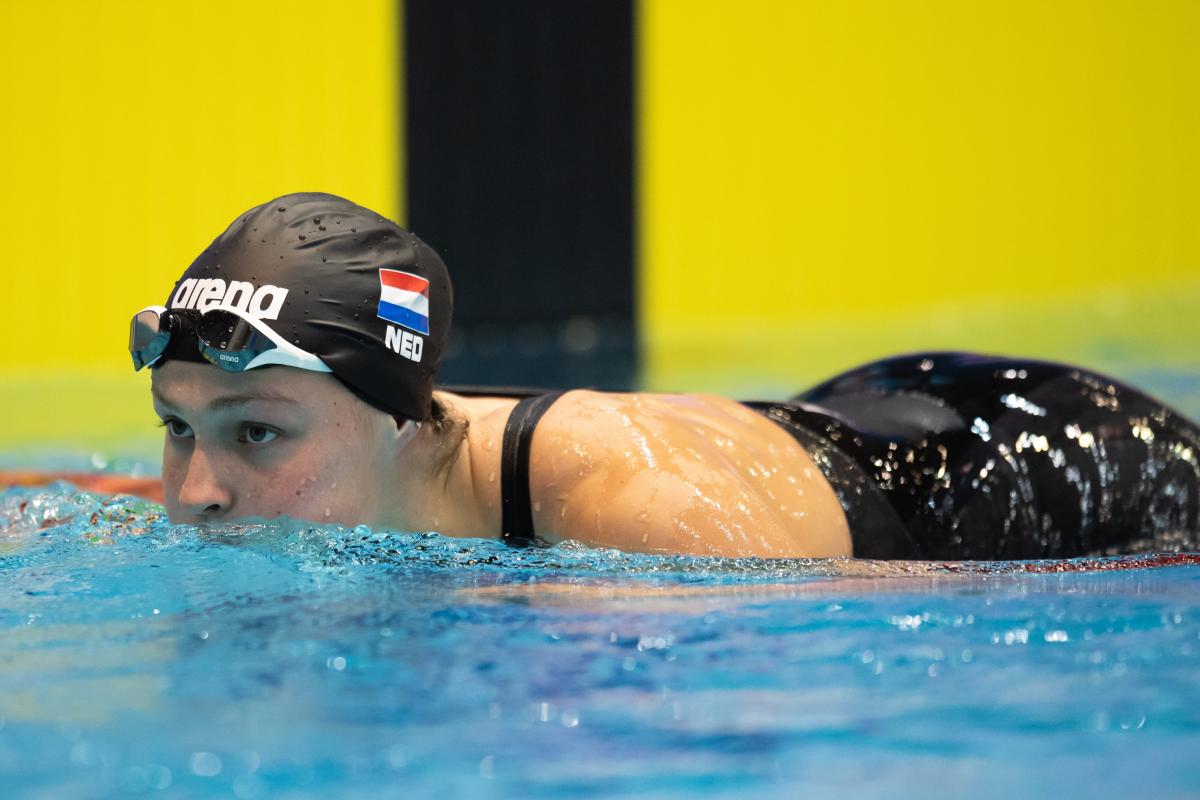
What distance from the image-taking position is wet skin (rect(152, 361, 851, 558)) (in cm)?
282

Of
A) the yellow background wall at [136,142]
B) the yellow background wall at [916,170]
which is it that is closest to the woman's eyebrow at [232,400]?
the yellow background wall at [136,142]

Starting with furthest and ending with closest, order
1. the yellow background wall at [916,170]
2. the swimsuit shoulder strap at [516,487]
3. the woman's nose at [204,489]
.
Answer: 1. the yellow background wall at [916,170]
2. the swimsuit shoulder strap at [516,487]
3. the woman's nose at [204,489]

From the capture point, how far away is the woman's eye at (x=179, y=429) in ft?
9.37

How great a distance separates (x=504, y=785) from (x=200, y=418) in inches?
45.5

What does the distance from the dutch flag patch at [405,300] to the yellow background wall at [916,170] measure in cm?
622

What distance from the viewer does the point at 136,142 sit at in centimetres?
816

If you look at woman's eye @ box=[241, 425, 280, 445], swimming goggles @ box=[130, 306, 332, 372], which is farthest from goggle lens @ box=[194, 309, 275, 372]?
woman's eye @ box=[241, 425, 280, 445]

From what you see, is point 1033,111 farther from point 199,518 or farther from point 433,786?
point 433,786

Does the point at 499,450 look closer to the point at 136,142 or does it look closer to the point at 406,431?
the point at 406,431

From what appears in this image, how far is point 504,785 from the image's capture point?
6.25 ft

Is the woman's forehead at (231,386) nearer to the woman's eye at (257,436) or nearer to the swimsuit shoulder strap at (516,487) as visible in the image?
the woman's eye at (257,436)

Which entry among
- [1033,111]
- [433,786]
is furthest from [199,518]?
[1033,111]

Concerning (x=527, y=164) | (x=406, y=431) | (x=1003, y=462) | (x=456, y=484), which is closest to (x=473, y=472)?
(x=456, y=484)

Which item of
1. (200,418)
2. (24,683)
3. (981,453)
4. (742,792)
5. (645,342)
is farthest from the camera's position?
(645,342)
